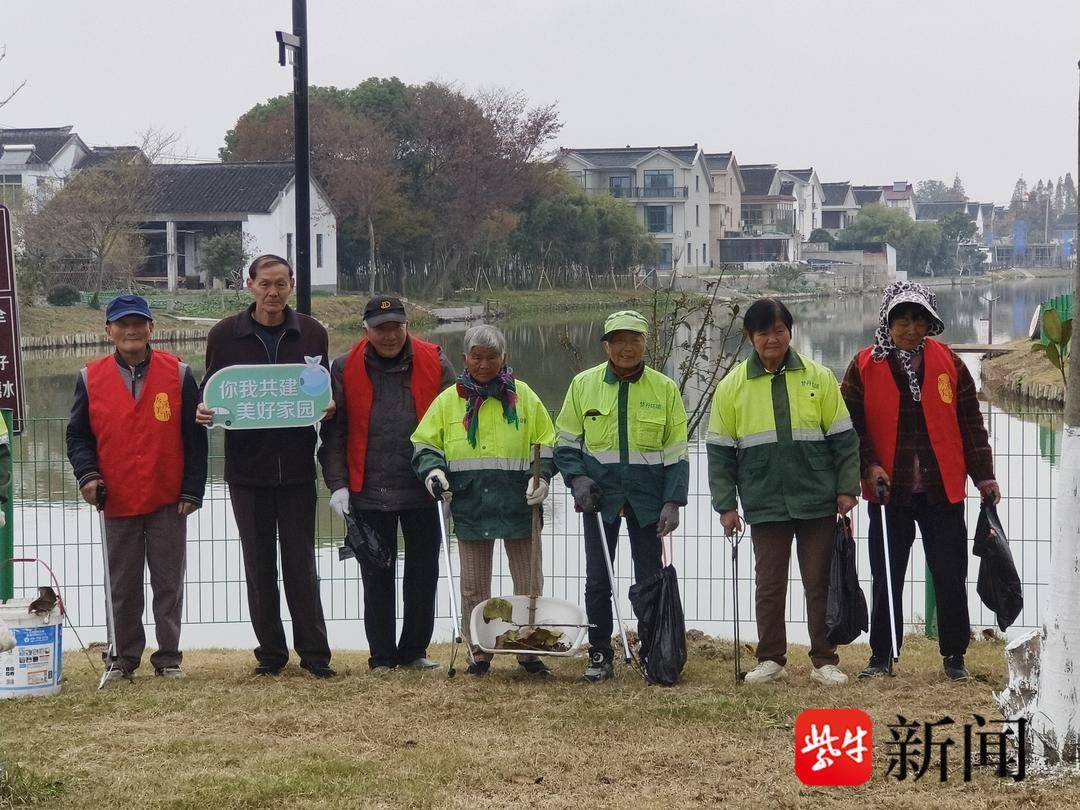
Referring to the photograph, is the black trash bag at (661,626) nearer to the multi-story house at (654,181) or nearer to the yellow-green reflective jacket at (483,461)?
the yellow-green reflective jacket at (483,461)

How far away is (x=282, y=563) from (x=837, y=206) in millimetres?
112457

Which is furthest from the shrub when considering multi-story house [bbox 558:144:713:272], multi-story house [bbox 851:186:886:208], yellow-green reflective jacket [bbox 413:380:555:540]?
multi-story house [bbox 851:186:886:208]

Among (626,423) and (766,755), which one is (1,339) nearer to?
(626,423)

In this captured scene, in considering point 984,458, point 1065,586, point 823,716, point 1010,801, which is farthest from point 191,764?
point 984,458

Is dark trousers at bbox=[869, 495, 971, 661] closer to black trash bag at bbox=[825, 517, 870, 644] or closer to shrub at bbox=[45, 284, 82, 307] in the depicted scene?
black trash bag at bbox=[825, 517, 870, 644]

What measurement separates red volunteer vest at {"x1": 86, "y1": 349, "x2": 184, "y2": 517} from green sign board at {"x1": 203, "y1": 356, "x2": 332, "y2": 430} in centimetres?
27

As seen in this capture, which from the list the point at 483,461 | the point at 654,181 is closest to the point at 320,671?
the point at 483,461

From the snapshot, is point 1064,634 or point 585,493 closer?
point 1064,634

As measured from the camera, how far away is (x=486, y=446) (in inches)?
254

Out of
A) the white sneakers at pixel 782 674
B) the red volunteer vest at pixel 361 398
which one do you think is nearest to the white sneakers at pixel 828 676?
the white sneakers at pixel 782 674

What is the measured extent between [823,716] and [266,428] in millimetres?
2769

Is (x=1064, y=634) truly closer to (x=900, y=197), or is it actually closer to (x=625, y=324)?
(x=625, y=324)

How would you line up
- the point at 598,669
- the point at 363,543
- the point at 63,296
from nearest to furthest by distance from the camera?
1. the point at 598,669
2. the point at 363,543
3. the point at 63,296

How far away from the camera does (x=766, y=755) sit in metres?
5.09
